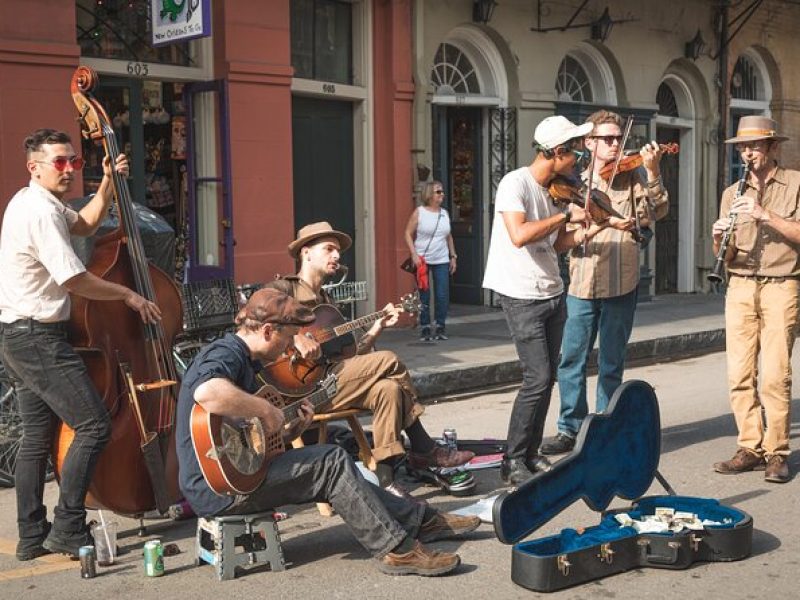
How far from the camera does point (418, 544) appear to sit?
4.88 metres

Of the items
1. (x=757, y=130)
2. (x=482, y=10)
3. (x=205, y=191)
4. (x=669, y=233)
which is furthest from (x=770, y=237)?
(x=669, y=233)

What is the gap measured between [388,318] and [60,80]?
498cm

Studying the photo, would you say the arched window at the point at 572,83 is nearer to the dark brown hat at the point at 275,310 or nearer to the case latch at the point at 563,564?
the dark brown hat at the point at 275,310

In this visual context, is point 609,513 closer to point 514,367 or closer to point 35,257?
point 35,257

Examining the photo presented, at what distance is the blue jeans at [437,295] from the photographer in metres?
12.0

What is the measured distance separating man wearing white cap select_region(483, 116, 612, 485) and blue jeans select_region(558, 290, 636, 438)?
0.69 metres

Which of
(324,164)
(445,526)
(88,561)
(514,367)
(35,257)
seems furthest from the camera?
(324,164)

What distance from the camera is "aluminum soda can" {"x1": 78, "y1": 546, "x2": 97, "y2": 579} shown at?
16.0 ft

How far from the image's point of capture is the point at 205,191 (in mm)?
11438

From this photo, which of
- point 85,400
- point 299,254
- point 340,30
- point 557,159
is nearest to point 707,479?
point 557,159

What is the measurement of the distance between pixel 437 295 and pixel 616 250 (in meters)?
5.15

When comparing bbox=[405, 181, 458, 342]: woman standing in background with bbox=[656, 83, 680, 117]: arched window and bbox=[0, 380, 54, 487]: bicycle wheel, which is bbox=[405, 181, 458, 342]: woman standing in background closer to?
bbox=[0, 380, 54, 487]: bicycle wheel

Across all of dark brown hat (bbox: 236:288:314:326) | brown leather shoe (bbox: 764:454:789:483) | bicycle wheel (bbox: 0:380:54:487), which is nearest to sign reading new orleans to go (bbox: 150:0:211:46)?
bicycle wheel (bbox: 0:380:54:487)

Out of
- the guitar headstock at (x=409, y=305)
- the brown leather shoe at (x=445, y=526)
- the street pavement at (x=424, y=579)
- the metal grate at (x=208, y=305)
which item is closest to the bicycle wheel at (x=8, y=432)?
the street pavement at (x=424, y=579)
